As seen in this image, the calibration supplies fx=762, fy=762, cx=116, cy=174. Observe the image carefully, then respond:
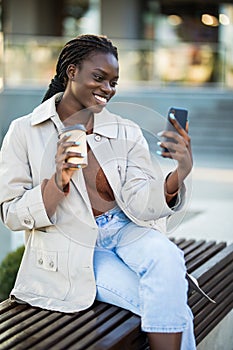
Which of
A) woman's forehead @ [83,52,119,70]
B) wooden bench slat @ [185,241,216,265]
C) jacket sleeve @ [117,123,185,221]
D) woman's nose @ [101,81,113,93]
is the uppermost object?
woman's forehead @ [83,52,119,70]

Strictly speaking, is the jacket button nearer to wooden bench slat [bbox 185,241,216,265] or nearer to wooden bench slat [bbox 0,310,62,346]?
wooden bench slat [bbox 0,310,62,346]

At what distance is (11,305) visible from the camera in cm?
309

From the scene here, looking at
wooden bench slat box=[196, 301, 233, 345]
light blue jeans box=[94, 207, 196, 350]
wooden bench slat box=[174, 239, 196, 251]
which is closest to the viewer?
light blue jeans box=[94, 207, 196, 350]

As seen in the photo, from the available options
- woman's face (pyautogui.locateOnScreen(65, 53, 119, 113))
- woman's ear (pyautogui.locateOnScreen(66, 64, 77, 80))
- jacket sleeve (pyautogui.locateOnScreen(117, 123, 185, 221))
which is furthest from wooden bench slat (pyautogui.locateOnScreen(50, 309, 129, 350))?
Answer: woman's ear (pyautogui.locateOnScreen(66, 64, 77, 80))

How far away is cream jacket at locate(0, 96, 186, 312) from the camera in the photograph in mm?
2943

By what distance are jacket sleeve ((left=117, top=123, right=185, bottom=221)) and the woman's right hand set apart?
1.22 feet

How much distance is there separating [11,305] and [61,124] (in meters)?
0.76

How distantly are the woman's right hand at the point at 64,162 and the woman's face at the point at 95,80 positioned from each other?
301mm

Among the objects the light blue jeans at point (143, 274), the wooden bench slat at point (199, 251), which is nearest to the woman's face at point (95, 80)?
the light blue jeans at point (143, 274)

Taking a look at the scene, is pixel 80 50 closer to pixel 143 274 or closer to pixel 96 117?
pixel 96 117

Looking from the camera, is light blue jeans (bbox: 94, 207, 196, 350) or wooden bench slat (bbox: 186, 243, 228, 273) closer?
light blue jeans (bbox: 94, 207, 196, 350)

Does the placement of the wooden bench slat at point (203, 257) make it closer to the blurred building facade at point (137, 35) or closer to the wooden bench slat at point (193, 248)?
the wooden bench slat at point (193, 248)

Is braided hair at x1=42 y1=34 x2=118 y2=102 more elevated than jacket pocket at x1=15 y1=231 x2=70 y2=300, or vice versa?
braided hair at x1=42 y1=34 x2=118 y2=102

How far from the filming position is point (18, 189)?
2938 mm
